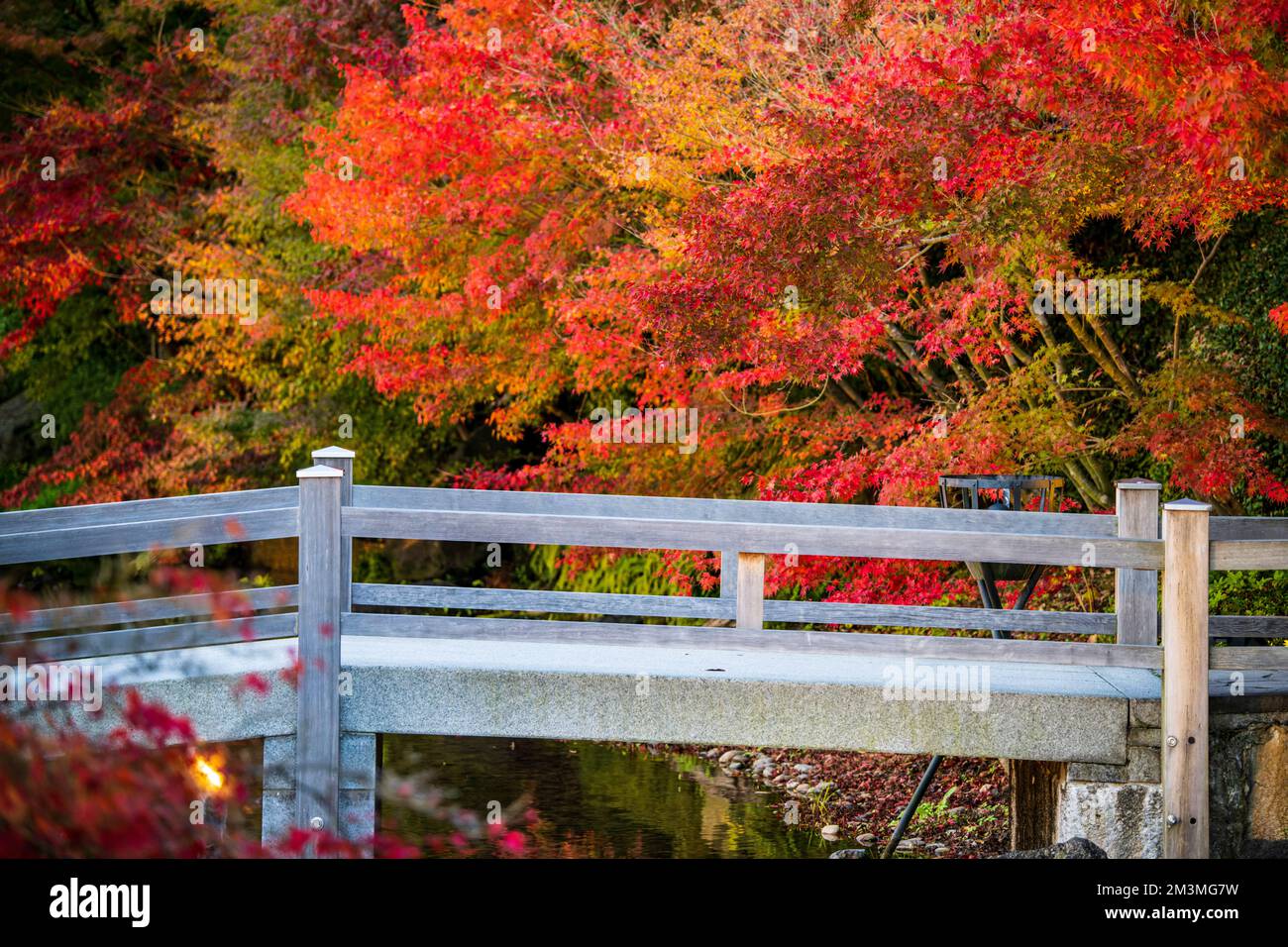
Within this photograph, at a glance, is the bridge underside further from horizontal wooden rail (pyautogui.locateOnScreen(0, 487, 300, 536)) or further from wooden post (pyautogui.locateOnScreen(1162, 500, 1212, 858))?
horizontal wooden rail (pyautogui.locateOnScreen(0, 487, 300, 536))

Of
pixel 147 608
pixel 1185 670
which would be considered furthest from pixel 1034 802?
pixel 147 608

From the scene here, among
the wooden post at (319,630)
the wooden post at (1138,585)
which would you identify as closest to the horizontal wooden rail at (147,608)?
the wooden post at (319,630)

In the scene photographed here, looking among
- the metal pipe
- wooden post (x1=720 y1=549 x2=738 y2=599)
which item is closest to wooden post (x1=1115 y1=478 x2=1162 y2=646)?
the metal pipe

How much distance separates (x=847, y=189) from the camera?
889cm

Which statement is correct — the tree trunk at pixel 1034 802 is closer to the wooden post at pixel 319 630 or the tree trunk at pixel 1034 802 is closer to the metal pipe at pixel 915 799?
the metal pipe at pixel 915 799

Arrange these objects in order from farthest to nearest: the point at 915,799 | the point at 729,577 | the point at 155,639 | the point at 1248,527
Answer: the point at 915,799 → the point at 1248,527 → the point at 729,577 → the point at 155,639

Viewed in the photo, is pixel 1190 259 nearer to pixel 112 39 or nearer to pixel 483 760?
pixel 483 760

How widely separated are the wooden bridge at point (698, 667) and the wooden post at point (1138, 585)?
0.01m

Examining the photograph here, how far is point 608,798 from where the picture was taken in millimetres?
10719

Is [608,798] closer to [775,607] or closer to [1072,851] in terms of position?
[775,607]

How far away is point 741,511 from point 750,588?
4.43 ft

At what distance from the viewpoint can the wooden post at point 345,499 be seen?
6.61 metres

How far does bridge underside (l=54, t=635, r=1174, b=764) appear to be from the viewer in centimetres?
643

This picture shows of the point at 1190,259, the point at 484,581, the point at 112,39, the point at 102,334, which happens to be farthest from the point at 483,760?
the point at 112,39
